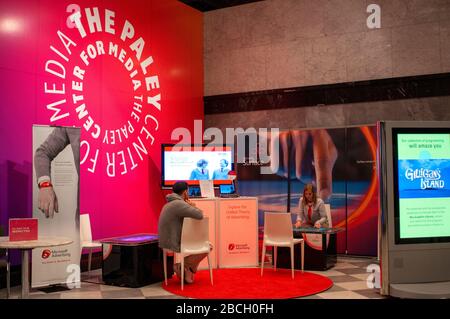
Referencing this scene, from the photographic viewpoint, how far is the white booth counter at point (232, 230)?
729 centimetres

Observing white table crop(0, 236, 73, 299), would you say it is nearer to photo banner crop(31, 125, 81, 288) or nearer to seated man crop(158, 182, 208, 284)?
photo banner crop(31, 125, 81, 288)

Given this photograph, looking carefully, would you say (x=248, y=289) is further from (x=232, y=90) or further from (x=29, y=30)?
(x=232, y=90)

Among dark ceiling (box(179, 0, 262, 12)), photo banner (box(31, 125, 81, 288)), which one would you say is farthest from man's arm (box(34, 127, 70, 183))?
dark ceiling (box(179, 0, 262, 12))

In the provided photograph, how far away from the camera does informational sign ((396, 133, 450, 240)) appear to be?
196 inches

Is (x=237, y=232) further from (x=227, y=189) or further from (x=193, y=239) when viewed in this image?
(x=193, y=239)

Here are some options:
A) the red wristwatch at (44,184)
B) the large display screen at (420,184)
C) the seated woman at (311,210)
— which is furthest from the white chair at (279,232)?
the red wristwatch at (44,184)

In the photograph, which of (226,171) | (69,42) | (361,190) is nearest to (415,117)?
(361,190)

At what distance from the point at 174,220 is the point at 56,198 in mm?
1452

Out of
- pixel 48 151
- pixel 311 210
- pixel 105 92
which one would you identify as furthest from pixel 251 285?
pixel 105 92

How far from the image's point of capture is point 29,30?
6.30 metres

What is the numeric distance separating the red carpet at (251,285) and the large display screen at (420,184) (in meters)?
1.40

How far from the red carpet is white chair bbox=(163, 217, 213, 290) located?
0.81ft

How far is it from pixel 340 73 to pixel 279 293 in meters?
4.60

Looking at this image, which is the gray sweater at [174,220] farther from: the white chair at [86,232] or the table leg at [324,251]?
the table leg at [324,251]
